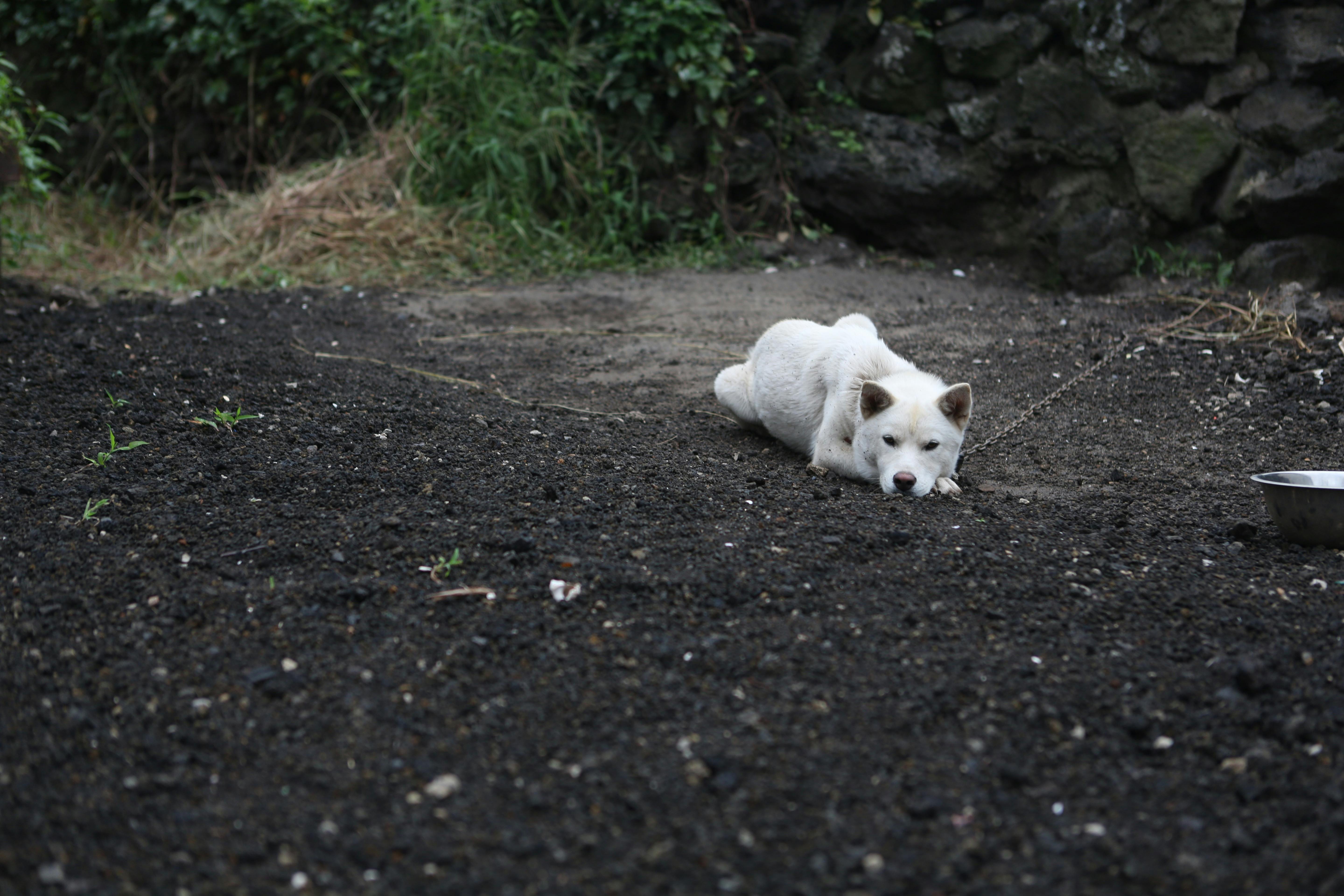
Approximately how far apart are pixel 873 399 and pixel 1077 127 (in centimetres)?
513

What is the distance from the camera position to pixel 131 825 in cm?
189

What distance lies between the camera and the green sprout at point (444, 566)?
2.87 metres

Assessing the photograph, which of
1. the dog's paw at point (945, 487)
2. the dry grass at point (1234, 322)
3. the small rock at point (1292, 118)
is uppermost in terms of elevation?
the small rock at point (1292, 118)

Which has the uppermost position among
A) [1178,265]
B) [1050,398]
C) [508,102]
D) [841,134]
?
[841,134]

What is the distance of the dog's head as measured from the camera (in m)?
3.77

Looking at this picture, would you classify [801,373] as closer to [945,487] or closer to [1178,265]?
[945,487]

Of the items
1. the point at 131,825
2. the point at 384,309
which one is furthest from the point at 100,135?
the point at 131,825

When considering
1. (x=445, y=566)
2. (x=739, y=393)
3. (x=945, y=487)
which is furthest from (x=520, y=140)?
(x=445, y=566)

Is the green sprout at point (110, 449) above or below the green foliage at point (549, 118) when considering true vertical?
below

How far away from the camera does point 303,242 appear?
8.30 meters

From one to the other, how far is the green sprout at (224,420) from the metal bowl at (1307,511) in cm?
392

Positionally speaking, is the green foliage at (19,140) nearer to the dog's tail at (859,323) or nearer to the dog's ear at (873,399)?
the dog's tail at (859,323)

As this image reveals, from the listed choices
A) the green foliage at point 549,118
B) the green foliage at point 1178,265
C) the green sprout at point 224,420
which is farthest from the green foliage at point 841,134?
the green sprout at point 224,420

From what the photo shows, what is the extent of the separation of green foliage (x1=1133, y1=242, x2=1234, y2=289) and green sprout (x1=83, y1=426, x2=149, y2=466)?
267 inches
